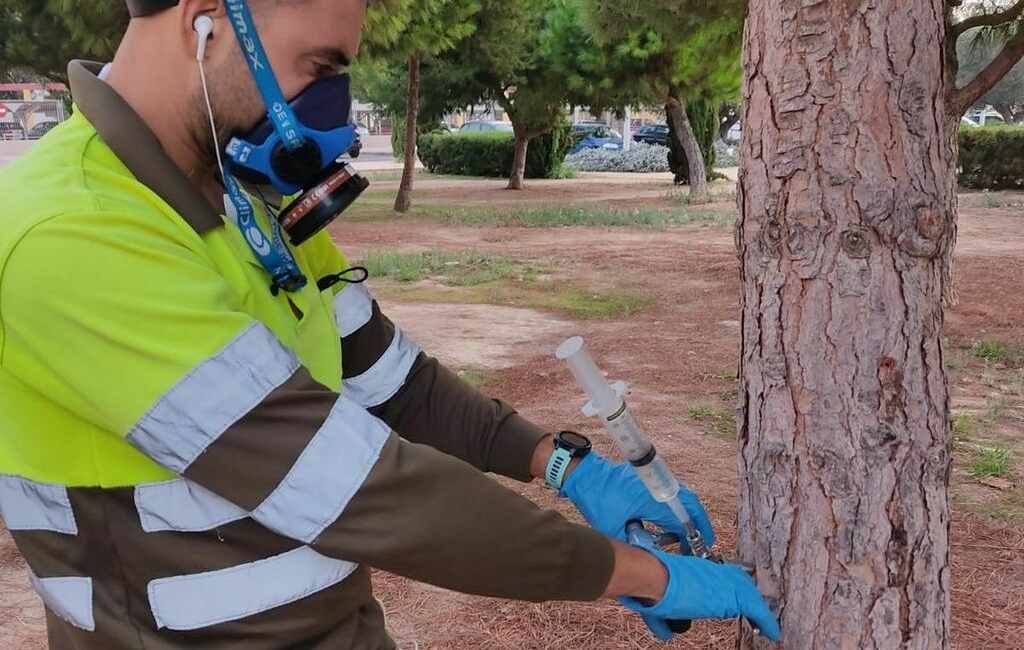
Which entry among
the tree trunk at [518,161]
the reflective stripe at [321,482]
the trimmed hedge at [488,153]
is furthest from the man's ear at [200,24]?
the trimmed hedge at [488,153]

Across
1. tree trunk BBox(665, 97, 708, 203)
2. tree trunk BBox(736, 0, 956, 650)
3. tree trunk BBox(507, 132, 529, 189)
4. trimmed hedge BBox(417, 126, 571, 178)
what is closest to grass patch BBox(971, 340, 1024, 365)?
tree trunk BBox(736, 0, 956, 650)

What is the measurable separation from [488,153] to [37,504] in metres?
29.1

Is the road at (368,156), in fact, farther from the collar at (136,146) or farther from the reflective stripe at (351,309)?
the collar at (136,146)

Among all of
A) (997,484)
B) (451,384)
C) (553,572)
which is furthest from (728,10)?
(553,572)

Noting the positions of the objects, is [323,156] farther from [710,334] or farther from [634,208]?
[634,208]

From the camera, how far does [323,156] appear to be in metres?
1.51

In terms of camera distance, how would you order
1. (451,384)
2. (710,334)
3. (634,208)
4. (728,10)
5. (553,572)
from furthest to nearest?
1. (634,208)
2. (728,10)
3. (710,334)
4. (451,384)
5. (553,572)

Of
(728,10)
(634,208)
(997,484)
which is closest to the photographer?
(997,484)

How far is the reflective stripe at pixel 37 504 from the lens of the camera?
3.98 ft

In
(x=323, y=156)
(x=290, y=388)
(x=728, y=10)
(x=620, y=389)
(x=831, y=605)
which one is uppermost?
(x=728, y=10)

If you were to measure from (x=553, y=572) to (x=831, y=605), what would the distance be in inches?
26.4

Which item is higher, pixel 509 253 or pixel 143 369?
pixel 143 369

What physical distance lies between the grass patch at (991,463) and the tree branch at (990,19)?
409 centimetres

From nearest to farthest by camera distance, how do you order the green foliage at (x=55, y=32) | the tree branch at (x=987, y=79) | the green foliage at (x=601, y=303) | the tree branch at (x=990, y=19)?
the tree branch at (x=987, y=79)
the tree branch at (x=990, y=19)
the green foliage at (x=601, y=303)
the green foliage at (x=55, y=32)
